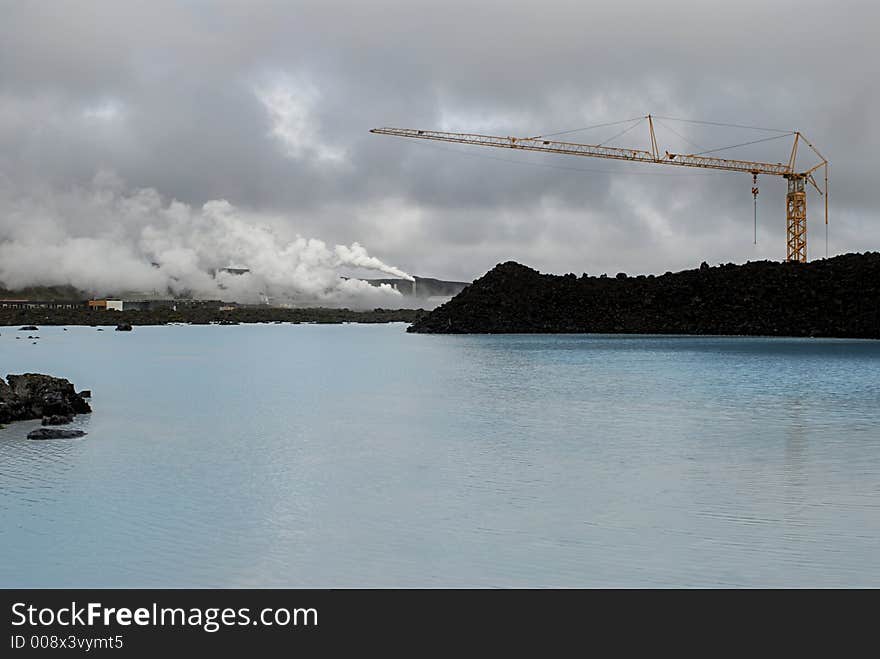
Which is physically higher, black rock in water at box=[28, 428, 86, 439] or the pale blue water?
black rock in water at box=[28, 428, 86, 439]

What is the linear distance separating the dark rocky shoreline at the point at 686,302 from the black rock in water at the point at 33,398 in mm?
92918

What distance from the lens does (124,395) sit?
32.2 metres

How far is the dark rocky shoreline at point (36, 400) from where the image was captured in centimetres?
2231

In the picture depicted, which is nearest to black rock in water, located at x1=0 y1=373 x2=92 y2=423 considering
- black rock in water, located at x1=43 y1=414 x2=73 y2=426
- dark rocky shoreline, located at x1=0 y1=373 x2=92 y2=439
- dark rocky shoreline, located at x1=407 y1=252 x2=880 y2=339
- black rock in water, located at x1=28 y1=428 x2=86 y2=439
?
dark rocky shoreline, located at x1=0 y1=373 x2=92 y2=439

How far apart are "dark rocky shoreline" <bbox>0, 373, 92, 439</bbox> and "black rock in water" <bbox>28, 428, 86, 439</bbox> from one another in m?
2.44

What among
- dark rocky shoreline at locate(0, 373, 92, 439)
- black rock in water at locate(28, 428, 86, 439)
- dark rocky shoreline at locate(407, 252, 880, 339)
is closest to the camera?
black rock in water at locate(28, 428, 86, 439)

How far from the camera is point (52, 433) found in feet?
63.6

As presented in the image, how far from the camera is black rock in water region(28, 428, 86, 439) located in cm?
1919

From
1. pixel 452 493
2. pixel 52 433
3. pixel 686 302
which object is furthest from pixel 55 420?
pixel 686 302

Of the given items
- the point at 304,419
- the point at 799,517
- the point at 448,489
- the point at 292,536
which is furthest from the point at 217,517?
the point at 304,419

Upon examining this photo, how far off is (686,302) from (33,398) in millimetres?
107857

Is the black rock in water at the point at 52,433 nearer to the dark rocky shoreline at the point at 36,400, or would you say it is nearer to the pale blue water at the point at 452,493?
the pale blue water at the point at 452,493

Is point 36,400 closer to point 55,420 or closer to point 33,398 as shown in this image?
point 33,398

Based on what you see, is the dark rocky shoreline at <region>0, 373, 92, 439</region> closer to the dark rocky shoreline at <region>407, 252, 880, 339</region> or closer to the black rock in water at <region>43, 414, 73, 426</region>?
the black rock in water at <region>43, 414, 73, 426</region>
